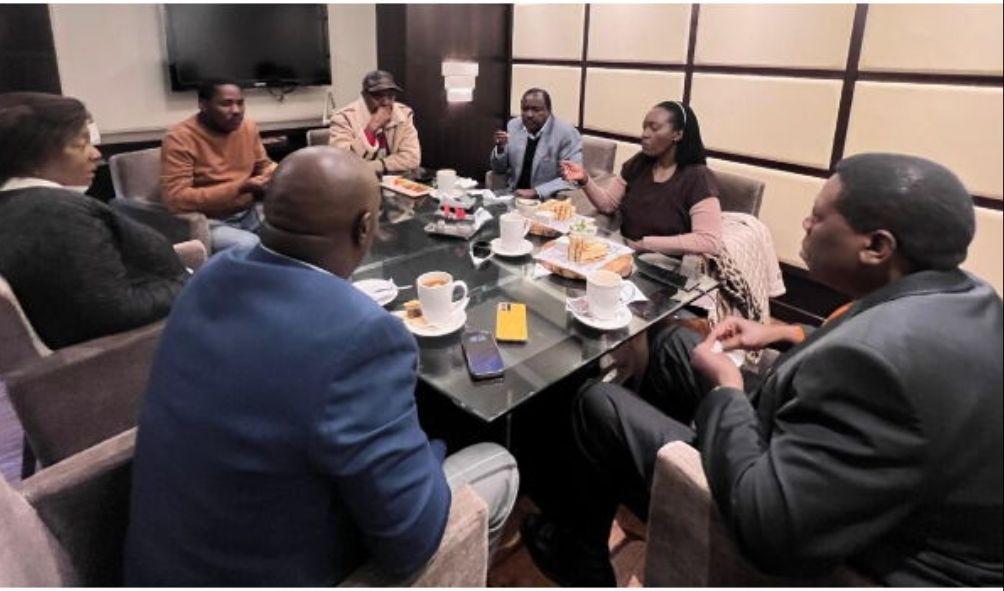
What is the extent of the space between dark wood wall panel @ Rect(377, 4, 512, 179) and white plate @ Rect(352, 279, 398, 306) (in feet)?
9.82

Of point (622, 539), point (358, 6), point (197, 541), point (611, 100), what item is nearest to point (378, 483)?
point (197, 541)

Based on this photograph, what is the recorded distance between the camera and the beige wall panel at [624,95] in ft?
11.3

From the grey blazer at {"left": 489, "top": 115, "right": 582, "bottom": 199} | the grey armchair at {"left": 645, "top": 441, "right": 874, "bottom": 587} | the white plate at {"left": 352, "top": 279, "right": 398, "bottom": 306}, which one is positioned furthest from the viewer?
the grey blazer at {"left": 489, "top": 115, "right": 582, "bottom": 199}

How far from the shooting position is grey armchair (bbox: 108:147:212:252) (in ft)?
8.37

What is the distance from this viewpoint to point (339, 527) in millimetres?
848

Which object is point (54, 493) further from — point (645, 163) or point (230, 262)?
point (645, 163)

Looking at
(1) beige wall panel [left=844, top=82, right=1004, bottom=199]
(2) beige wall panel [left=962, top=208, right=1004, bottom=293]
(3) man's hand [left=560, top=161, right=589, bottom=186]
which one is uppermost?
(1) beige wall panel [left=844, top=82, right=1004, bottom=199]

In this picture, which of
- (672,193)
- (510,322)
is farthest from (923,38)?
(510,322)

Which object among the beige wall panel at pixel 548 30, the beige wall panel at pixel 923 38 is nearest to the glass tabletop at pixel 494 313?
the beige wall panel at pixel 923 38

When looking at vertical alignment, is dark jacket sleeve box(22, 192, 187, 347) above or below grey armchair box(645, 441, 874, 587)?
above

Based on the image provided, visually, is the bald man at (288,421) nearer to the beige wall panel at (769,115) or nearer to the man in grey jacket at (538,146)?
the man in grey jacket at (538,146)

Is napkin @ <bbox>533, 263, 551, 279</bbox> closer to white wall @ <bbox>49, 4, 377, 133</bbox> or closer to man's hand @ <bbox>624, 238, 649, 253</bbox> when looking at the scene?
man's hand @ <bbox>624, 238, 649, 253</bbox>

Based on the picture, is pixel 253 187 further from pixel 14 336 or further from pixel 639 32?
pixel 639 32

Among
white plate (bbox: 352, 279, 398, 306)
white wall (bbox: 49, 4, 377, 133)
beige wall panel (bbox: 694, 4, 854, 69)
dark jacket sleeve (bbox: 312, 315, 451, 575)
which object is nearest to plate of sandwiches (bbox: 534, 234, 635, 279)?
white plate (bbox: 352, 279, 398, 306)
